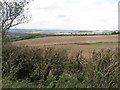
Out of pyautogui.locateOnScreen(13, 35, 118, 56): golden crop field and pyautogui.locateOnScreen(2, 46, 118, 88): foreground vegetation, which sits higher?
pyautogui.locateOnScreen(13, 35, 118, 56): golden crop field

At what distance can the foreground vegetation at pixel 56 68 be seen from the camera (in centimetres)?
528

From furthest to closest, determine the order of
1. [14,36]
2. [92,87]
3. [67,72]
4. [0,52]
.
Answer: [14,36] → [0,52] → [67,72] → [92,87]

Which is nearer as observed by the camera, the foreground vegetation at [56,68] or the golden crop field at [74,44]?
the foreground vegetation at [56,68]

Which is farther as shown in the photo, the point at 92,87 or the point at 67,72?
the point at 67,72

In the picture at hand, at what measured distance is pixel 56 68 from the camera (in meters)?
6.84

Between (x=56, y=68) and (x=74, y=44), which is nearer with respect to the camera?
(x=56, y=68)

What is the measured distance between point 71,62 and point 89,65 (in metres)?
1.22

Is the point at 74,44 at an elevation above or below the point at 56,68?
above

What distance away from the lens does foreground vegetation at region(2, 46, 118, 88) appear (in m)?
5.28

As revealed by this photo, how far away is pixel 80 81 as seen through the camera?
5.82 meters

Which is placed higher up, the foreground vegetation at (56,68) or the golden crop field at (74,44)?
the golden crop field at (74,44)

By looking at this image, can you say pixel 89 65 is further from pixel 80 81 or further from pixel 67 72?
pixel 67 72

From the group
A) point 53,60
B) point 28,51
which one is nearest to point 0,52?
point 28,51

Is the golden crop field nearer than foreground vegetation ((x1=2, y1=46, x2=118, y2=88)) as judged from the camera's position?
No
